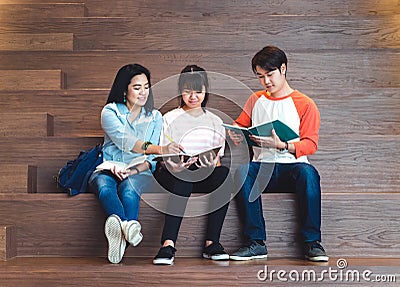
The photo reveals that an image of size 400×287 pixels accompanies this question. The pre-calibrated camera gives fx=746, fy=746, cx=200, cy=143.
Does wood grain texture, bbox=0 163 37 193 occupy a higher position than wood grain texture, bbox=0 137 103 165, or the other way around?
wood grain texture, bbox=0 137 103 165

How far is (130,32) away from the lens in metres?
2.99

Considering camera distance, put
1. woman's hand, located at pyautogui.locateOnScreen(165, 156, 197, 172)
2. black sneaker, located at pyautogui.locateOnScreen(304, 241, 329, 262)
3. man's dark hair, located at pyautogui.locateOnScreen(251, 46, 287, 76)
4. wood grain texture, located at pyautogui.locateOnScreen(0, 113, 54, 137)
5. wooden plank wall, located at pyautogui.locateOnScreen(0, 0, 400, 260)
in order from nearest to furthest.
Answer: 1. black sneaker, located at pyautogui.locateOnScreen(304, 241, 329, 262)
2. woman's hand, located at pyautogui.locateOnScreen(165, 156, 197, 172)
3. man's dark hair, located at pyautogui.locateOnScreen(251, 46, 287, 76)
4. wooden plank wall, located at pyautogui.locateOnScreen(0, 0, 400, 260)
5. wood grain texture, located at pyautogui.locateOnScreen(0, 113, 54, 137)

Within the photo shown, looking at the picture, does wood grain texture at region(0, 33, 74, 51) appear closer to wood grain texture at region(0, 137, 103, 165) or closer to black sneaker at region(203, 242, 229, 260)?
wood grain texture at region(0, 137, 103, 165)

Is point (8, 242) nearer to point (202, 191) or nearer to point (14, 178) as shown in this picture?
point (14, 178)

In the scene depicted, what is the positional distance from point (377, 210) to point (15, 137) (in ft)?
3.75

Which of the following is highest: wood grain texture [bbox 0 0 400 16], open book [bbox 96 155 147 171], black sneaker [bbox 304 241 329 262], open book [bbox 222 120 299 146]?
wood grain texture [bbox 0 0 400 16]

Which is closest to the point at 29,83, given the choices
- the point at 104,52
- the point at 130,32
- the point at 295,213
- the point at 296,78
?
the point at 104,52

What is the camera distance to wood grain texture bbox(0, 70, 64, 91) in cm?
273

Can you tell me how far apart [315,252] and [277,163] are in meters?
0.31

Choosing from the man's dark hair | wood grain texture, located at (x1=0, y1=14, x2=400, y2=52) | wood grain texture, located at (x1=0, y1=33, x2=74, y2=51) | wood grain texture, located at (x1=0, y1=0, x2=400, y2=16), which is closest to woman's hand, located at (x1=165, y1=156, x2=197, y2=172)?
the man's dark hair

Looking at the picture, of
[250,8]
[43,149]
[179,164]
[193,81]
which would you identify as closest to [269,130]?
[179,164]

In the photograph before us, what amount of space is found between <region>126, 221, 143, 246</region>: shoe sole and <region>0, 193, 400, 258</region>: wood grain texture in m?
0.14

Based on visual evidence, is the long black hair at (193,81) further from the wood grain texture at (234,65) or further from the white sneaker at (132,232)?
the white sneaker at (132,232)

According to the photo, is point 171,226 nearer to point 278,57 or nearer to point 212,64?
point 278,57
